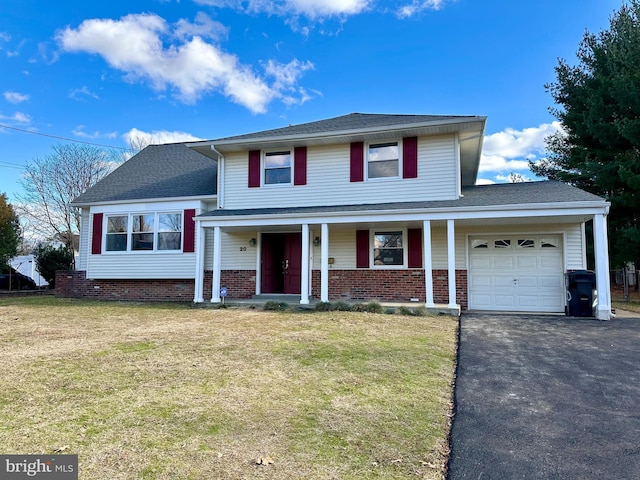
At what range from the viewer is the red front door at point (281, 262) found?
12844 millimetres

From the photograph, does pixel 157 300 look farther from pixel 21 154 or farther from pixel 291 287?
pixel 21 154

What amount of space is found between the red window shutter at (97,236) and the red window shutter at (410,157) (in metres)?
10.7

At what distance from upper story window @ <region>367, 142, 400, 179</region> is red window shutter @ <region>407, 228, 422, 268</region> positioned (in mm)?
1754

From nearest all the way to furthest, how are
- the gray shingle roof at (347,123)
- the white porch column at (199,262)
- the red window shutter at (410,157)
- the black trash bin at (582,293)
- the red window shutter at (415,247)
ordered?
the black trash bin at (582,293)
the gray shingle roof at (347,123)
the red window shutter at (410,157)
the red window shutter at (415,247)
the white porch column at (199,262)

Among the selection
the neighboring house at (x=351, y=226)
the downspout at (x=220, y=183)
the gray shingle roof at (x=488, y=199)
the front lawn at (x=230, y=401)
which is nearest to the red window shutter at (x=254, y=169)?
the neighboring house at (x=351, y=226)

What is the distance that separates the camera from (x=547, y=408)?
3715 mm

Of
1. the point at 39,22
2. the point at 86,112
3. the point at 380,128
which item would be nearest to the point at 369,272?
the point at 380,128

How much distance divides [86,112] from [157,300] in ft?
50.2

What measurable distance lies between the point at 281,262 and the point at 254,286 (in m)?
1.31

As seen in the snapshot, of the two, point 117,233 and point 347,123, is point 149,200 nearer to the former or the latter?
point 117,233

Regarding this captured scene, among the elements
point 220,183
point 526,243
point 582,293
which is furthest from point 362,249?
point 582,293

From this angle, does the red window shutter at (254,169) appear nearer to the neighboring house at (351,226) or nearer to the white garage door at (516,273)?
the neighboring house at (351,226)

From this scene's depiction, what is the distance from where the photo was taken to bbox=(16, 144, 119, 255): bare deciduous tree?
26.9 m

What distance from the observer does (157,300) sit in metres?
13.2
